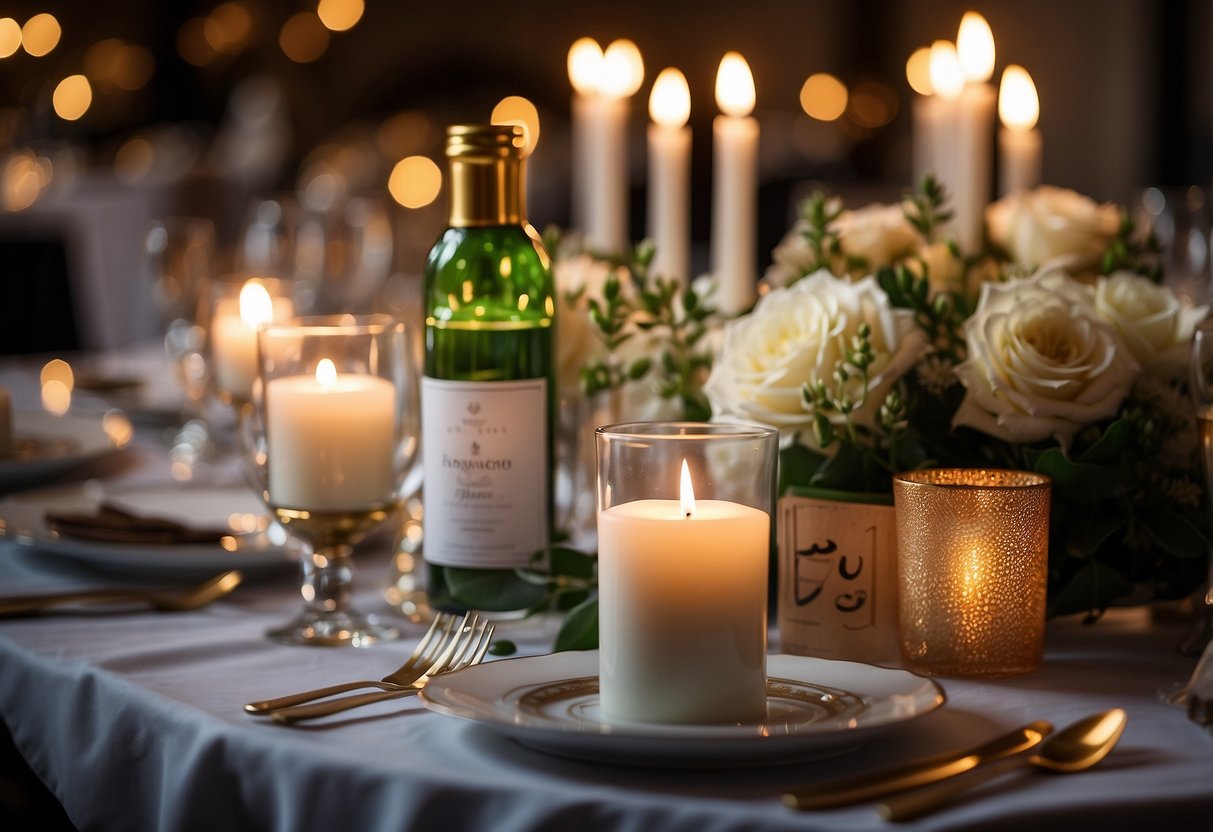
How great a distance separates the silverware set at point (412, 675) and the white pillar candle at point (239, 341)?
0.74 m

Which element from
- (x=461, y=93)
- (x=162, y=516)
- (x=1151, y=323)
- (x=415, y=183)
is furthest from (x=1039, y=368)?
(x=461, y=93)

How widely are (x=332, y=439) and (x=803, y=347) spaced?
35cm

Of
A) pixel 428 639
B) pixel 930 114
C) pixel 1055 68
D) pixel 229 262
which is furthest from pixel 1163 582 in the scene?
pixel 1055 68

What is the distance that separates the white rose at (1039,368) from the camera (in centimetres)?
92

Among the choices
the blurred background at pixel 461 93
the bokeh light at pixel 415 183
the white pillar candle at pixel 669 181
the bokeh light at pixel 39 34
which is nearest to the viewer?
the white pillar candle at pixel 669 181

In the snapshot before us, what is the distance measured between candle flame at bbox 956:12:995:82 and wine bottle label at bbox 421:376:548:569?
0.61 meters

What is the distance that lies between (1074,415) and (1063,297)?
8 cm

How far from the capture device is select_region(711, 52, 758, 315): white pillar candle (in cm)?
134

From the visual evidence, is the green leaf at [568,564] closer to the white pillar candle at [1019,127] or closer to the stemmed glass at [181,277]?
the white pillar candle at [1019,127]

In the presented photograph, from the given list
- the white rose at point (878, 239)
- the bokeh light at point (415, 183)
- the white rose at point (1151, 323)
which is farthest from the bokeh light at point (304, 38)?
the white rose at point (1151, 323)

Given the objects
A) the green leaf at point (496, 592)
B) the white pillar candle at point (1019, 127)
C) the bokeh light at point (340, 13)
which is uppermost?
the bokeh light at point (340, 13)

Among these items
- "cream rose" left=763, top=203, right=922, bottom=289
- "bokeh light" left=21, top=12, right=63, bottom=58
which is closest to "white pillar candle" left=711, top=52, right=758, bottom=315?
"cream rose" left=763, top=203, right=922, bottom=289

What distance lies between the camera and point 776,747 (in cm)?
69

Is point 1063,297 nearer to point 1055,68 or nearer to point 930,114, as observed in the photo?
point 930,114
